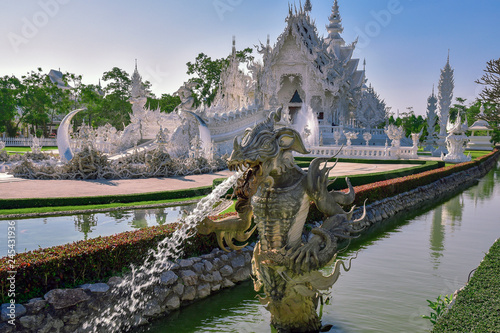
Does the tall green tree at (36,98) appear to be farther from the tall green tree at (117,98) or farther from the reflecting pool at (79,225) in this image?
the reflecting pool at (79,225)

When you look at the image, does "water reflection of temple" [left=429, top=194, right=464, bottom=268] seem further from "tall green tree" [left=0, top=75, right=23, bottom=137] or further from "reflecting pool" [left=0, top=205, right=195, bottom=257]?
"tall green tree" [left=0, top=75, right=23, bottom=137]

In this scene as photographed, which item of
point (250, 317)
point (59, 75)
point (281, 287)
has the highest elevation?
point (59, 75)

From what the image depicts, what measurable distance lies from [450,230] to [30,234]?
10.1 meters

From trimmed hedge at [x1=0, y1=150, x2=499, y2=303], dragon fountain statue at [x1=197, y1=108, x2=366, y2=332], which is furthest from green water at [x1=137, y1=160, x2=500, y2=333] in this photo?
dragon fountain statue at [x1=197, y1=108, x2=366, y2=332]

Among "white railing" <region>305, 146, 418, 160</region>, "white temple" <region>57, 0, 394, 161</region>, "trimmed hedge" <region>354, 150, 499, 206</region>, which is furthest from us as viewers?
"white temple" <region>57, 0, 394, 161</region>

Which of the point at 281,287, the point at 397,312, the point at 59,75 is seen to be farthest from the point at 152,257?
the point at 59,75

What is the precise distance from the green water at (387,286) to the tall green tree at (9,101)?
43.7 meters

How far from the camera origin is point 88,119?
50844 millimetres

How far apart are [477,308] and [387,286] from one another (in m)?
2.62

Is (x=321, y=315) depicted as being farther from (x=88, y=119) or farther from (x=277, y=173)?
(x=88, y=119)

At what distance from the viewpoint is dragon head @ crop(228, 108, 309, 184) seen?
386cm

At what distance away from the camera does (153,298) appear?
550cm

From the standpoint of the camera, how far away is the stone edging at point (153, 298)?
4.26 meters

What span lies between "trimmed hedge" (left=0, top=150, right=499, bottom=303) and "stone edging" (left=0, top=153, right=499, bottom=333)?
16cm
